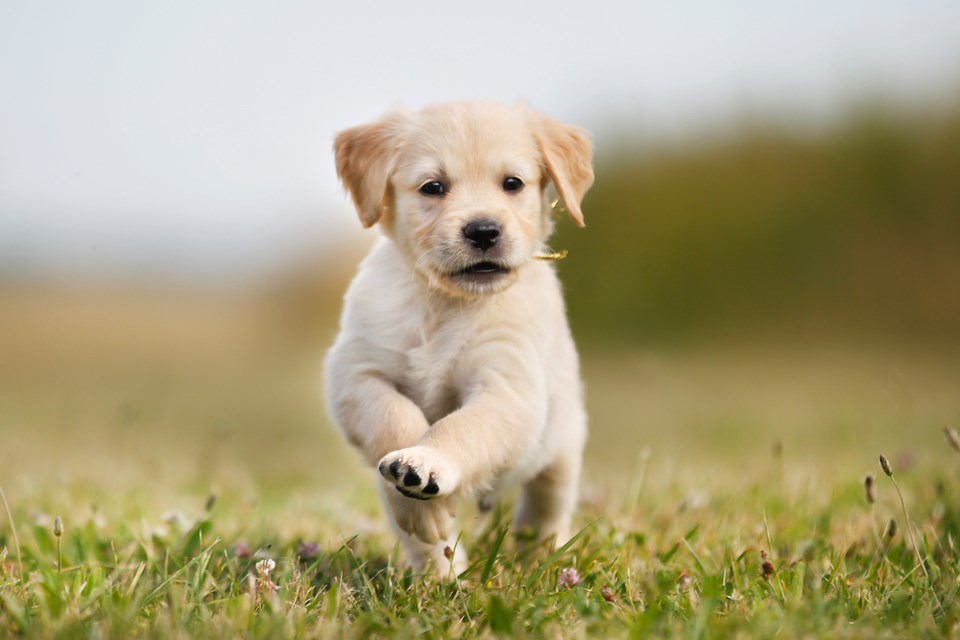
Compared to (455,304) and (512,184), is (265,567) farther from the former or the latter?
(512,184)

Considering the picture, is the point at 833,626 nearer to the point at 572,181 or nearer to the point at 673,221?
the point at 572,181

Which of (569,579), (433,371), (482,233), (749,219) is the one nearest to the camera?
(569,579)

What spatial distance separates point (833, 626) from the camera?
2.42 meters

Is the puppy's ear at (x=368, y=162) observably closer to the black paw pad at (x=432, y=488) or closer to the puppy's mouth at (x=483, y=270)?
the puppy's mouth at (x=483, y=270)

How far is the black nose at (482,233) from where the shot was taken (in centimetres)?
303

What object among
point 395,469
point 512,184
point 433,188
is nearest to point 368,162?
point 433,188

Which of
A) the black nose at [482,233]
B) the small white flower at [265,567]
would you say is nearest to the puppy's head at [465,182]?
the black nose at [482,233]

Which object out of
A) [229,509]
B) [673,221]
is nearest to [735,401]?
[673,221]

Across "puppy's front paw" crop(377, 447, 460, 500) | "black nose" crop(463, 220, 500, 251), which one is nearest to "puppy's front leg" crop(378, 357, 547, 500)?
"puppy's front paw" crop(377, 447, 460, 500)

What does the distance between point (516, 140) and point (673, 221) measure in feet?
41.3

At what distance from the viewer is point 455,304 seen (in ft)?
10.7

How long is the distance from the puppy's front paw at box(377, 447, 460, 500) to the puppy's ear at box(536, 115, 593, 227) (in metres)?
1.07

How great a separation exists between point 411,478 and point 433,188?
106 centimetres

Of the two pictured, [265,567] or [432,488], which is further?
[265,567]
